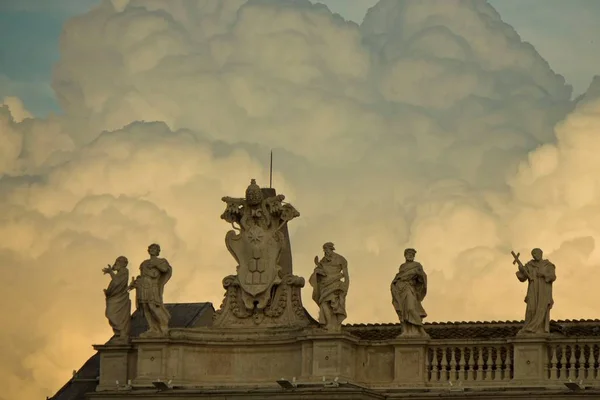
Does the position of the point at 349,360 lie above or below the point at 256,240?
below

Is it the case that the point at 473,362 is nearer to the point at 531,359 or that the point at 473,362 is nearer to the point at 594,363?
the point at 531,359

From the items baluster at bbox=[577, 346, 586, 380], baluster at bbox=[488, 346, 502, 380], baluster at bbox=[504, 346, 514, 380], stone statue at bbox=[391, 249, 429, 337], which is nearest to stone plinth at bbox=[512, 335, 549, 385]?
baluster at bbox=[504, 346, 514, 380]

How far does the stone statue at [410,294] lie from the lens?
5750cm

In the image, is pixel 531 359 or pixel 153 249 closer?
pixel 531 359

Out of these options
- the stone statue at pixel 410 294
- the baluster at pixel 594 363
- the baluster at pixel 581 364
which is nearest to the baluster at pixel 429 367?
the stone statue at pixel 410 294

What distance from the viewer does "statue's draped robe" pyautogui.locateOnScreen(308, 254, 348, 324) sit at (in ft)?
189

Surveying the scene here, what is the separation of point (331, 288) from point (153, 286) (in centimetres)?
431

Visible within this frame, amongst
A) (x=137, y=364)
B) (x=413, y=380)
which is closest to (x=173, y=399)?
(x=137, y=364)

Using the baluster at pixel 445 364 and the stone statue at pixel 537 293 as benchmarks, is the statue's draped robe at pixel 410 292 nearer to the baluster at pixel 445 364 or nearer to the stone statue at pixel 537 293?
the baluster at pixel 445 364

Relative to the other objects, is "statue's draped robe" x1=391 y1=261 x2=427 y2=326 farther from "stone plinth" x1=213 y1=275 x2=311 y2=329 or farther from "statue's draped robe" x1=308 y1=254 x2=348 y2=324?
"stone plinth" x1=213 y1=275 x2=311 y2=329

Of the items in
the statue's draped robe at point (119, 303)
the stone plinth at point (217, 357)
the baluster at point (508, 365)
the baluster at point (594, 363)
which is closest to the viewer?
the baluster at point (594, 363)

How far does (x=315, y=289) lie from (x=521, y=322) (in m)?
4.66

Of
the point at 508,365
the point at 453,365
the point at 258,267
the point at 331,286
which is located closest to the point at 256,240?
the point at 258,267

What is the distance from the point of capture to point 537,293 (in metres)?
56.8
